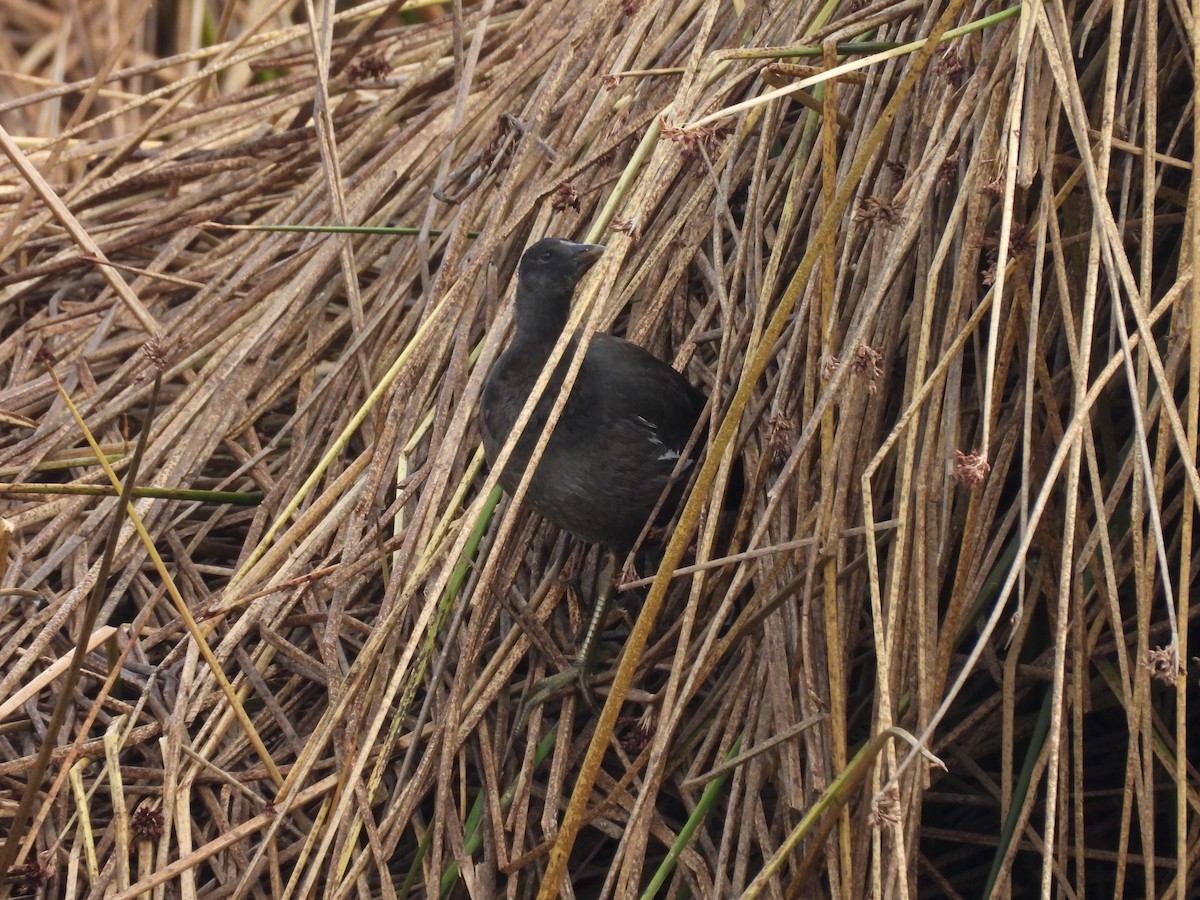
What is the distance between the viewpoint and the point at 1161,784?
223cm

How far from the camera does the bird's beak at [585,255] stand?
260 centimetres

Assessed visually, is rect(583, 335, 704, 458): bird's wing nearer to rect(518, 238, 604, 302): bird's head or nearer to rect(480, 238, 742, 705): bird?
rect(480, 238, 742, 705): bird

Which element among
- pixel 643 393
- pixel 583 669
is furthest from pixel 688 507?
pixel 643 393

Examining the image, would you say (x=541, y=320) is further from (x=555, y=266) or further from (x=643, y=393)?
(x=643, y=393)

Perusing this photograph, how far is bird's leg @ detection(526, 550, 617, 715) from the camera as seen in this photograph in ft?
8.16

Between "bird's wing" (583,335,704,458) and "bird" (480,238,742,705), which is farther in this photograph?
"bird's wing" (583,335,704,458)

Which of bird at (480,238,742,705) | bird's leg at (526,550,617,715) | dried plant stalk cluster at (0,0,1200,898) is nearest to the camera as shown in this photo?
dried plant stalk cluster at (0,0,1200,898)

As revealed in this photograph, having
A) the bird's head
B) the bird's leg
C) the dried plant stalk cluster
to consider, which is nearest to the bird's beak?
the bird's head

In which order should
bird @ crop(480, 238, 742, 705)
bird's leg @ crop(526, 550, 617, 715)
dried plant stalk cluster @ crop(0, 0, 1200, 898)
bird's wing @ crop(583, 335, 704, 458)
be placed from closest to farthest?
dried plant stalk cluster @ crop(0, 0, 1200, 898) < bird's leg @ crop(526, 550, 617, 715) < bird @ crop(480, 238, 742, 705) < bird's wing @ crop(583, 335, 704, 458)

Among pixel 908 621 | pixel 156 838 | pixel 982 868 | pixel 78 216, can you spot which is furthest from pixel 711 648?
pixel 78 216

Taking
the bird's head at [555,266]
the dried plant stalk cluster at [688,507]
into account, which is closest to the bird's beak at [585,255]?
the bird's head at [555,266]

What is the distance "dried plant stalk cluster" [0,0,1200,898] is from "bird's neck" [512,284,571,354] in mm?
82

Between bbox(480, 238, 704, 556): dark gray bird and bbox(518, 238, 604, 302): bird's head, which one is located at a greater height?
bbox(518, 238, 604, 302): bird's head

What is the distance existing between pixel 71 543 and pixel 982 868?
179 cm
